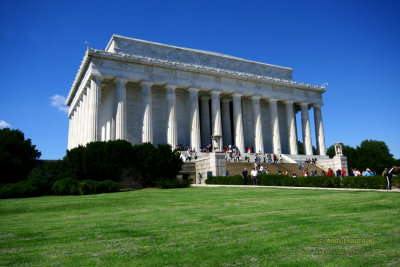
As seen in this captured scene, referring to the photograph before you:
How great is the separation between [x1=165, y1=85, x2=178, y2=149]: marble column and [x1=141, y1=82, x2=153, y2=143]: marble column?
2.97m

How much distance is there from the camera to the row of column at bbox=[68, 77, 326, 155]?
151 ft

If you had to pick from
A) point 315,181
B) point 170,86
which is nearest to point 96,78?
point 170,86

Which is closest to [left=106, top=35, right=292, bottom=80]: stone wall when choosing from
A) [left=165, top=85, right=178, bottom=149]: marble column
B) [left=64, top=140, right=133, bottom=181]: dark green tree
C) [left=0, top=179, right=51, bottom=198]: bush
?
[left=165, top=85, right=178, bottom=149]: marble column

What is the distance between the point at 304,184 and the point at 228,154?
66.5 feet

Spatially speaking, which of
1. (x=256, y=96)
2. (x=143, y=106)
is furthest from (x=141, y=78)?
(x=256, y=96)

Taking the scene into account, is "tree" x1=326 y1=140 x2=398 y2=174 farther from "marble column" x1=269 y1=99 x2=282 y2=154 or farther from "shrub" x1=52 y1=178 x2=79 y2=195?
"shrub" x1=52 y1=178 x2=79 y2=195

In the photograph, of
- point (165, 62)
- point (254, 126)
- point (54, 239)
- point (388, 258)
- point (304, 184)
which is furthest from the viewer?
point (254, 126)

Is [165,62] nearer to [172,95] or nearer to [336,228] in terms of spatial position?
[172,95]

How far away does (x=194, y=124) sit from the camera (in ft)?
171

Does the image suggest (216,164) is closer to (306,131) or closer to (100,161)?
(100,161)

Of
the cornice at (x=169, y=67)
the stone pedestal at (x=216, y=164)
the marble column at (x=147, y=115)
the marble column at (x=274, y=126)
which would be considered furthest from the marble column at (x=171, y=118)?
the marble column at (x=274, y=126)

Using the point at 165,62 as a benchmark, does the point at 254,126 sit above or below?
below

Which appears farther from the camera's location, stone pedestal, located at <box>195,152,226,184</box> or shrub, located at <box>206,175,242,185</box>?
stone pedestal, located at <box>195,152,226,184</box>

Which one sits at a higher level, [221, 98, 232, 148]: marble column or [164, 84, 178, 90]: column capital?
[164, 84, 178, 90]: column capital
